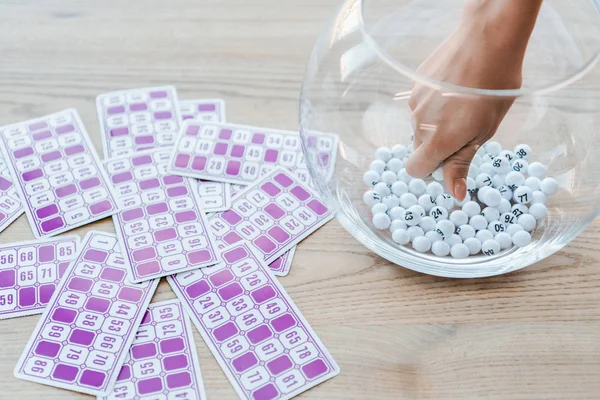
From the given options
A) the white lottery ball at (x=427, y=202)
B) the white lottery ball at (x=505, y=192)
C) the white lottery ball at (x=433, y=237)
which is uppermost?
the white lottery ball at (x=505, y=192)

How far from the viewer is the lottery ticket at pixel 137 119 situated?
0.86 meters

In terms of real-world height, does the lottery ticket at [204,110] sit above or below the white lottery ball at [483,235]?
above

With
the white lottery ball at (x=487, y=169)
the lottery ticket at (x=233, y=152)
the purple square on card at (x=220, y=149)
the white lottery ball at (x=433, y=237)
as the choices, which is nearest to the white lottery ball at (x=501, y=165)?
the white lottery ball at (x=487, y=169)

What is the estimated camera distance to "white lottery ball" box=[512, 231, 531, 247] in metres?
0.73

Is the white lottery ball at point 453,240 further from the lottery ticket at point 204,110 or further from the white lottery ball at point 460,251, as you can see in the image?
the lottery ticket at point 204,110

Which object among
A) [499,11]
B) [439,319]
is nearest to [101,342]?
[439,319]

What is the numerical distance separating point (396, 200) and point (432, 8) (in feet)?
0.71

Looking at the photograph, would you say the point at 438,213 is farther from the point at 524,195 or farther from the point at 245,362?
the point at 245,362

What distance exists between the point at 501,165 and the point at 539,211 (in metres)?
0.07

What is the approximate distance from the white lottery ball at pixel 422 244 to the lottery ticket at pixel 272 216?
0.36 ft

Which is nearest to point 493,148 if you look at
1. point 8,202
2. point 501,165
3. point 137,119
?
point 501,165

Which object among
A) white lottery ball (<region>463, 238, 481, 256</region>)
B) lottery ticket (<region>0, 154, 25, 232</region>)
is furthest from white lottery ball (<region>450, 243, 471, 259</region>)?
lottery ticket (<region>0, 154, 25, 232</region>)

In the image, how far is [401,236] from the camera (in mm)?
729

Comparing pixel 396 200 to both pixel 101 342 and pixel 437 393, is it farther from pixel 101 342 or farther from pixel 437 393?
pixel 101 342
